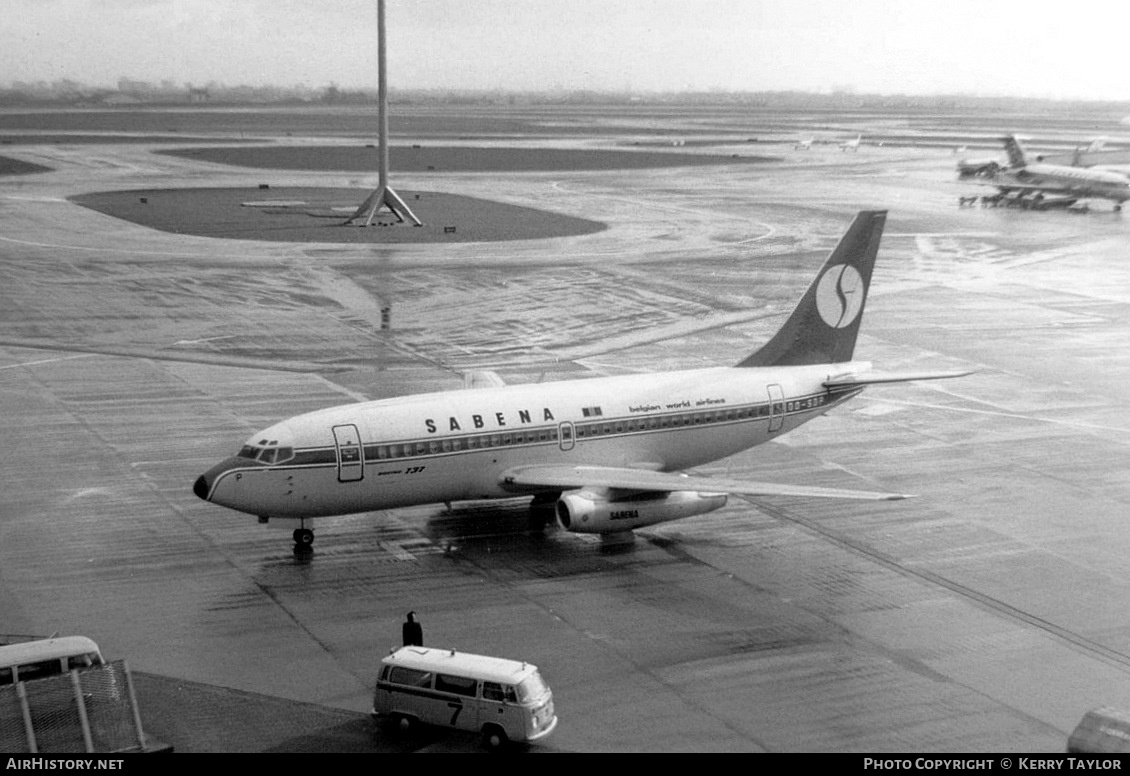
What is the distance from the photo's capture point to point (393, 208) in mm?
114688

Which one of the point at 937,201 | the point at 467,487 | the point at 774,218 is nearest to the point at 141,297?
the point at 467,487

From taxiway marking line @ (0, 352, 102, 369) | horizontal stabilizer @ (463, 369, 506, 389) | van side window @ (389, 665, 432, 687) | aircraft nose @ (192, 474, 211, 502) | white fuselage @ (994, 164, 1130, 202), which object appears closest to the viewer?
van side window @ (389, 665, 432, 687)

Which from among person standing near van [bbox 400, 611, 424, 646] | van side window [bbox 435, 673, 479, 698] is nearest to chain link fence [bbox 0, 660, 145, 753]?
van side window [bbox 435, 673, 479, 698]

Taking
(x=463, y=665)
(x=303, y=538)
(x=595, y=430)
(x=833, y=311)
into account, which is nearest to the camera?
(x=463, y=665)

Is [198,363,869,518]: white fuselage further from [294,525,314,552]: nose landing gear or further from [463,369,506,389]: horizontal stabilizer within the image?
[463,369,506,389]: horizontal stabilizer

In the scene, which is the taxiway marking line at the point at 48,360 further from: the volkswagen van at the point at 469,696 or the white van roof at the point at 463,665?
the volkswagen van at the point at 469,696

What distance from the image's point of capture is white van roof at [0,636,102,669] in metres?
25.3

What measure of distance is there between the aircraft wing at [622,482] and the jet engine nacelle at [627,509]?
1.39 ft

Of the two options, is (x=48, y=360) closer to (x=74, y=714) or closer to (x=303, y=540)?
(x=303, y=540)

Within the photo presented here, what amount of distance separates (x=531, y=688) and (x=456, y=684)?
5.11 feet

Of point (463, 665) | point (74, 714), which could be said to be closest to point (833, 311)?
Answer: point (463, 665)

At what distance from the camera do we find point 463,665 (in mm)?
26516

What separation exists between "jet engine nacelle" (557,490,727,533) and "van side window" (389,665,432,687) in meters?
10.7

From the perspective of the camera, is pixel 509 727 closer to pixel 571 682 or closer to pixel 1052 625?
pixel 571 682
